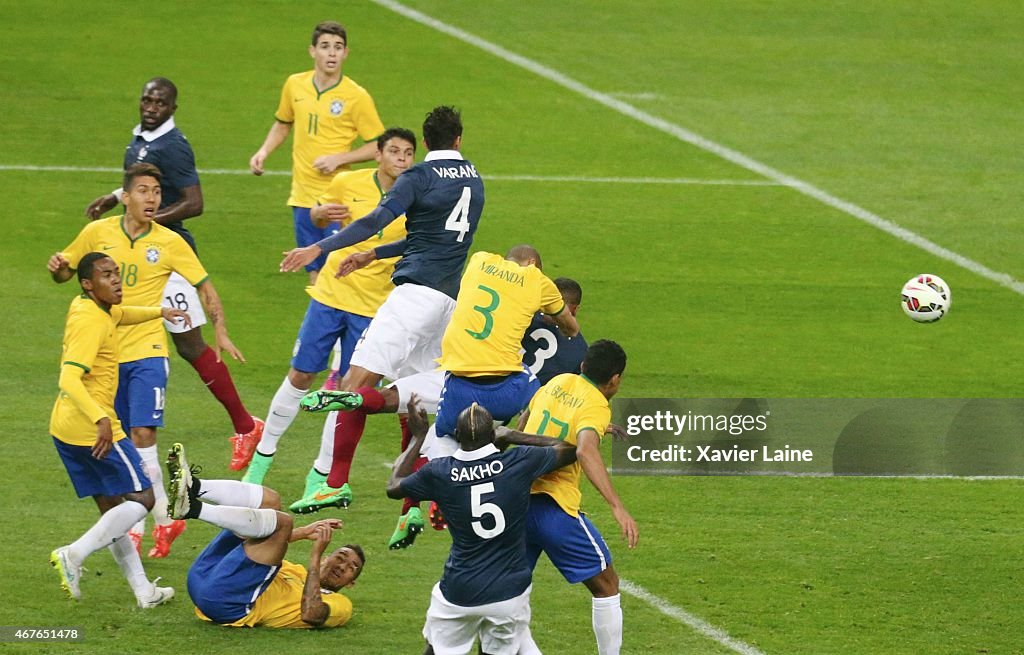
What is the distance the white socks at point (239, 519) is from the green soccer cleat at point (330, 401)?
36.7 inches

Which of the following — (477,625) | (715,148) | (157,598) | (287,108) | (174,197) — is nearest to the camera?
(477,625)

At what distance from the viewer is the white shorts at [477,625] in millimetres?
8523

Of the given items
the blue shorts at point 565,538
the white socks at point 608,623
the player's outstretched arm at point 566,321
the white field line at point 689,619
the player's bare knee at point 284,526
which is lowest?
the white field line at point 689,619

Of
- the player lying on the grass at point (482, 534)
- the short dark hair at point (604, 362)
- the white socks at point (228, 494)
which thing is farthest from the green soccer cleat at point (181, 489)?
the short dark hair at point (604, 362)

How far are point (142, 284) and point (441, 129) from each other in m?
2.17

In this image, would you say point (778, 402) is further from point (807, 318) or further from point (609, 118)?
point (609, 118)

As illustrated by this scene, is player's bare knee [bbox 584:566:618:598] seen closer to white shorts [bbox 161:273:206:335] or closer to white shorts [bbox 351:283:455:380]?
white shorts [bbox 351:283:455:380]

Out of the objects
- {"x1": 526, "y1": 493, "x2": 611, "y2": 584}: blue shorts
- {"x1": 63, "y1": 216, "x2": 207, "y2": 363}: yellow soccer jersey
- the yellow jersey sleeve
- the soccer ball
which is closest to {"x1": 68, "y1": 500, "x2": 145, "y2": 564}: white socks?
{"x1": 63, "y1": 216, "x2": 207, "y2": 363}: yellow soccer jersey

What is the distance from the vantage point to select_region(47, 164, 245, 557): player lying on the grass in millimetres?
10930

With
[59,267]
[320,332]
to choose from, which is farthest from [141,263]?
[320,332]

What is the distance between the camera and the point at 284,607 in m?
9.82

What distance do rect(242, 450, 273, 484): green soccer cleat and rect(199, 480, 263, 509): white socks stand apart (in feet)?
6.92

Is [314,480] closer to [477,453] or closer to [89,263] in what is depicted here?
[89,263]

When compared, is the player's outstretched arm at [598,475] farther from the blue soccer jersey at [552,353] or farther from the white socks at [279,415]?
the white socks at [279,415]
